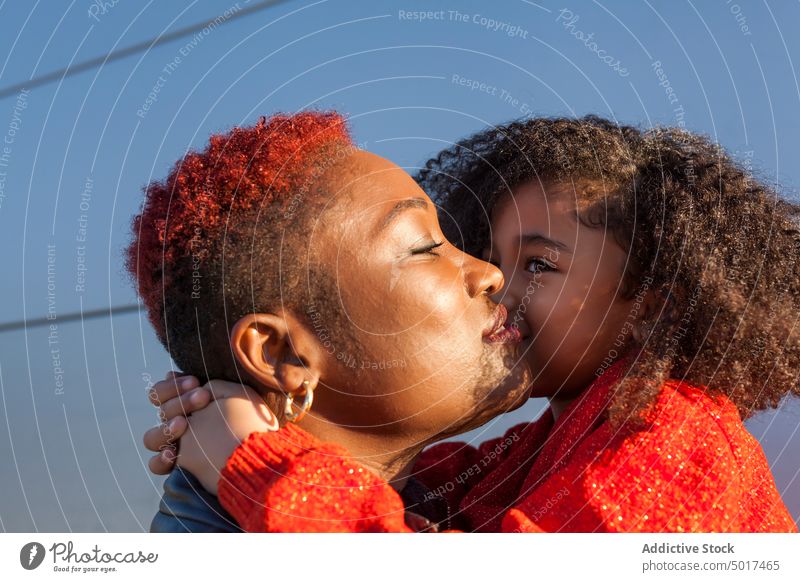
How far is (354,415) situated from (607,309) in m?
0.83

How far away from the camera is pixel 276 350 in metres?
2.09

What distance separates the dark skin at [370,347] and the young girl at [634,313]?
105 mm

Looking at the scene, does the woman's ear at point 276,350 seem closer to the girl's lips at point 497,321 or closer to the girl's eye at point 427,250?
the girl's eye at point 427,250

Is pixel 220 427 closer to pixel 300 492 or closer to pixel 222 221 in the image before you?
pixel 300 492

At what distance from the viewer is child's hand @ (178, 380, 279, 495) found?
1988mm

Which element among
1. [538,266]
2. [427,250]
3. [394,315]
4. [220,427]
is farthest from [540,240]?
[220,427]

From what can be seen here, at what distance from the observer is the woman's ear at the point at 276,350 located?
2049 mm

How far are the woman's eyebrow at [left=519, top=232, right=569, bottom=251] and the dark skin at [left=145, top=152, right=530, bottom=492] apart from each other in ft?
1.26

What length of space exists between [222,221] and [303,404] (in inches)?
17.7

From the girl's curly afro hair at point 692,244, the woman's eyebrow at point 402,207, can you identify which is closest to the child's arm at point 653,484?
the girl's curly afro hair at point 692,244

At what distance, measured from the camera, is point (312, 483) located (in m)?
1.82

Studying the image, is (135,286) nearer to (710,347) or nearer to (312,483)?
(312,483)

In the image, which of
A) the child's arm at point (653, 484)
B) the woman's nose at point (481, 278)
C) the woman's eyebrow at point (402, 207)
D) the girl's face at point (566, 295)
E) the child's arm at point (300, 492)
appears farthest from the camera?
the girl's face at point (566, 295)

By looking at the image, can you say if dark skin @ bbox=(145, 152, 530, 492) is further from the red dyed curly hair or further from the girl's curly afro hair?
the girl's curly afro hair
